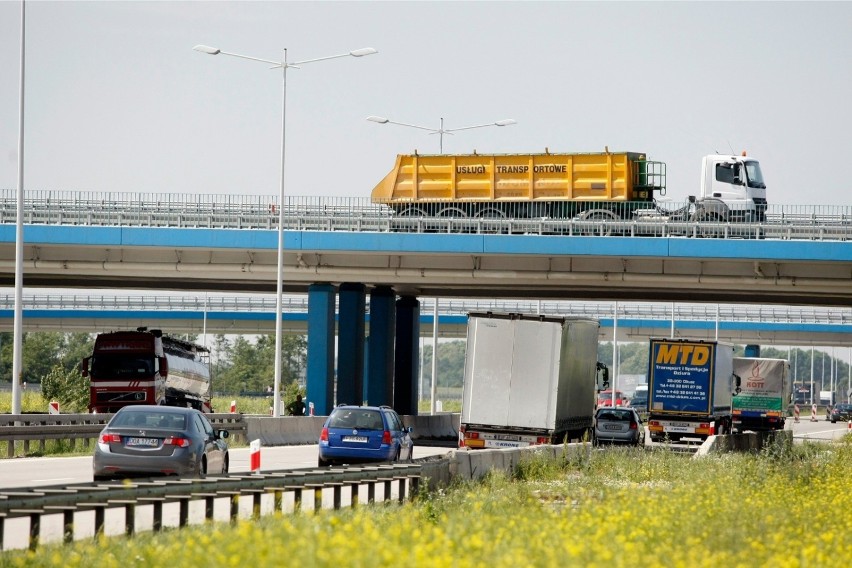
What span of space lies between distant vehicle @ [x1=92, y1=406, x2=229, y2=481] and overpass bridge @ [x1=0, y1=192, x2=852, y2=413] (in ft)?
88.6

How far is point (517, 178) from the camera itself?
49375mm

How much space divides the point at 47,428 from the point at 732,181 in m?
26.7

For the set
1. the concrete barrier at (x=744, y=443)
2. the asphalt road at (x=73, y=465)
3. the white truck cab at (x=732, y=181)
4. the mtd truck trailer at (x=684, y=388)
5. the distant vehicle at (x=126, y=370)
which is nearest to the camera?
the asphalt road at (x=73, y=465)

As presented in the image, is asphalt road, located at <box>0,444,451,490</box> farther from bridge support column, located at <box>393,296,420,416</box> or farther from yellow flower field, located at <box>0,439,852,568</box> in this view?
bridge support column, located at <box>393,296,420,416</box>

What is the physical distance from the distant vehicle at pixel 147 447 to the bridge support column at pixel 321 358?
29.5 m

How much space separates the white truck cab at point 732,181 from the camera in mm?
49844

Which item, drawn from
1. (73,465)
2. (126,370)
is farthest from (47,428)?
(126,370)

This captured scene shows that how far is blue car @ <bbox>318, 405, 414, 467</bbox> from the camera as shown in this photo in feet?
90.3

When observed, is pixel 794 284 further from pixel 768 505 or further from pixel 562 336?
pixel 768 505

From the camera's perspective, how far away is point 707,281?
4891 centimetres

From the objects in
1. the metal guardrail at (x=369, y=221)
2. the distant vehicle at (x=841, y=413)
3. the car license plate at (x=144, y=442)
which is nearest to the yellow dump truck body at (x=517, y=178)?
the metal guardrail at (x=369, y=221)

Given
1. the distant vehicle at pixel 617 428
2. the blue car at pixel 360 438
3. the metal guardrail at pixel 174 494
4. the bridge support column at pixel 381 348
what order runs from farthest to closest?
the bridge support column at pixel 381 348 < the distant vehicle at pixel 617 428 < the blue car at pixel 360 438 < the metal guardrail at pixel 174 494

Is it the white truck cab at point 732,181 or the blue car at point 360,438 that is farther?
the white truck cab at point 732,181

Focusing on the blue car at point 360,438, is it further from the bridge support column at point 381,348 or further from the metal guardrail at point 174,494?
the bridge support column at point 381,348
